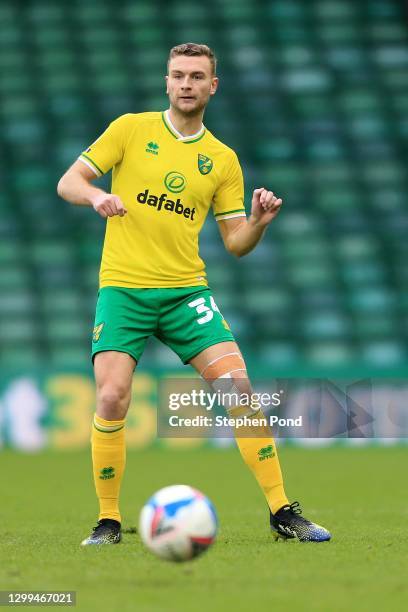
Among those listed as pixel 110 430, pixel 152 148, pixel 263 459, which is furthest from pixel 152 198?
pixel 263 459

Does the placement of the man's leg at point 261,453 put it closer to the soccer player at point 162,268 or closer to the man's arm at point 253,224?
the soccer player at point 162,268

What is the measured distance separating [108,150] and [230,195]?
2.09 feet

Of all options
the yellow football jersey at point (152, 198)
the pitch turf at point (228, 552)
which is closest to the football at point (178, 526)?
the pitch turf at point (228, 552)

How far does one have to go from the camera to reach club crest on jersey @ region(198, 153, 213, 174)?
5.94 metres

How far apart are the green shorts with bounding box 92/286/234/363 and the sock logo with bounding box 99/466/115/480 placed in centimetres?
51

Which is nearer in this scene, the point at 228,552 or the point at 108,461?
the point at 228,552

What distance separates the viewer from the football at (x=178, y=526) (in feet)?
15.2

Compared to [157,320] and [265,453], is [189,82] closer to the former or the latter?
[157,320]

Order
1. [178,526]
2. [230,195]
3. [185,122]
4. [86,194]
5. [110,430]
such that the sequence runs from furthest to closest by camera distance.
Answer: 1. [230,195]
2. [185,122]
3. [110,430]
4. [86,194]
5. [178,526]

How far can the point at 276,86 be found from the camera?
19812 millimetres

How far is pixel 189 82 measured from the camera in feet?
18.9

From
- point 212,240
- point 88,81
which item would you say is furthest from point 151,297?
point 88,81

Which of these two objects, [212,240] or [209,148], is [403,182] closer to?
[212,240]

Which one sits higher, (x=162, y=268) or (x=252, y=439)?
(x=162, y=268)
